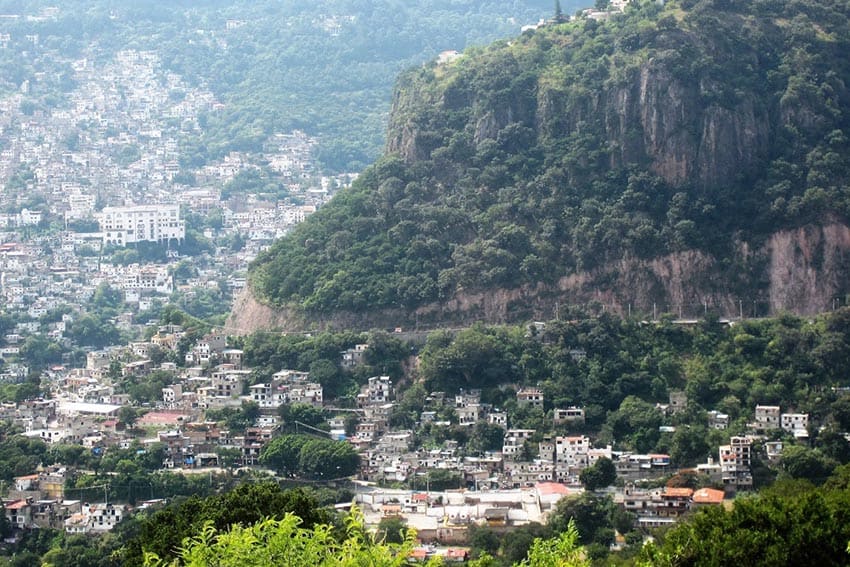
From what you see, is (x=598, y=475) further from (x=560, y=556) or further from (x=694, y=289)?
(x=560, y=556)

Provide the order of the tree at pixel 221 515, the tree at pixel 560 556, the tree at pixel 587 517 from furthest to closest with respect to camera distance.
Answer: the tree at pixel 587 517 < the tree at pixel 221 515 < the tree at pixel 560 556

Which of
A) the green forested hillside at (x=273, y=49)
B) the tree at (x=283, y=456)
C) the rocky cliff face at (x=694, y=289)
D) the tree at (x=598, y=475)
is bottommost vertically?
the tree at (x=598, y=475)

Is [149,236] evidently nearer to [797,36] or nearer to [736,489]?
[797,36]

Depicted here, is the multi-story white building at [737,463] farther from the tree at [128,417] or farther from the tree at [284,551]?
the tree at [284,551]

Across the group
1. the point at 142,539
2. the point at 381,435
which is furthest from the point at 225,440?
the point at 142,539

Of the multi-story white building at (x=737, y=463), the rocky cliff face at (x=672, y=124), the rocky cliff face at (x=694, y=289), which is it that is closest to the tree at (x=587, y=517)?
the multi-story white building at (x=737, y=463)

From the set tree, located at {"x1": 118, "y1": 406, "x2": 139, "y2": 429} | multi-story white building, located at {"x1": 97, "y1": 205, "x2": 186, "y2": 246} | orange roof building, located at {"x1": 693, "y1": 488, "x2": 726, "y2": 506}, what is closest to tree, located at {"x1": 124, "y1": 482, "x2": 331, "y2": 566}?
orange roof building, located at {"x1": 693, "y1": 488, "x2": 726, "y2": 506}
